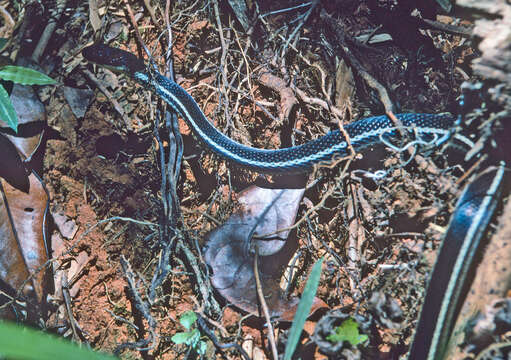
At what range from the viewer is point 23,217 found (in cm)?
271

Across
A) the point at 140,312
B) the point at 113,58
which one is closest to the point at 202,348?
the point at 140,312

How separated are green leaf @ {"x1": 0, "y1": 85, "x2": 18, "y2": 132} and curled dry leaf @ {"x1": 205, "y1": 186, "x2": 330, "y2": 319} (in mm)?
1773

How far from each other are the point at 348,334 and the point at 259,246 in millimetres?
841

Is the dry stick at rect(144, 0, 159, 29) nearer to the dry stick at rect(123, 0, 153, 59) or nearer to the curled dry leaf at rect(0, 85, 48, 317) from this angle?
the dry stick at rect(123, 0, 153, 59)

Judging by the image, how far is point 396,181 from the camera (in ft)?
7.96

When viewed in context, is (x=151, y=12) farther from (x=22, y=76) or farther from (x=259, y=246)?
(x=259, y=246)

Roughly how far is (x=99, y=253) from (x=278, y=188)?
1.54 metres

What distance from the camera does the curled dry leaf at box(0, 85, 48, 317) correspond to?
259 centimetres

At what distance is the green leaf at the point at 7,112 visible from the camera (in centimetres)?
271

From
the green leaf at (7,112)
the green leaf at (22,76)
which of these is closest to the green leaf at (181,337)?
the green leaf at (7,112)

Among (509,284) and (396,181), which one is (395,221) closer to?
(396,181)

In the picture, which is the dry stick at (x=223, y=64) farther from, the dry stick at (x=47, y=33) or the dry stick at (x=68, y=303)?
the dry stick at (x=68, y=303)

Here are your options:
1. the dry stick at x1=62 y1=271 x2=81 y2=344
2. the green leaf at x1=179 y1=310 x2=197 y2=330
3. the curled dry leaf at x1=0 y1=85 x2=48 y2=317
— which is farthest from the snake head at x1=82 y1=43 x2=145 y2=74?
the green leaf at x1=179 y1=310 x2=197 y2=330

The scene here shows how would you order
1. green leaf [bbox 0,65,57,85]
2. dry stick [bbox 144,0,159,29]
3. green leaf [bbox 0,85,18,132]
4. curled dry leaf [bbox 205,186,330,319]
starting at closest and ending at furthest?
curled dry leaf [bbox 205,186,330,319]
green leaf [bbox 0,85,18,132]
green leaf [bbox 0,65,57,85]
dry stick [bbox 144,0,159,29]
